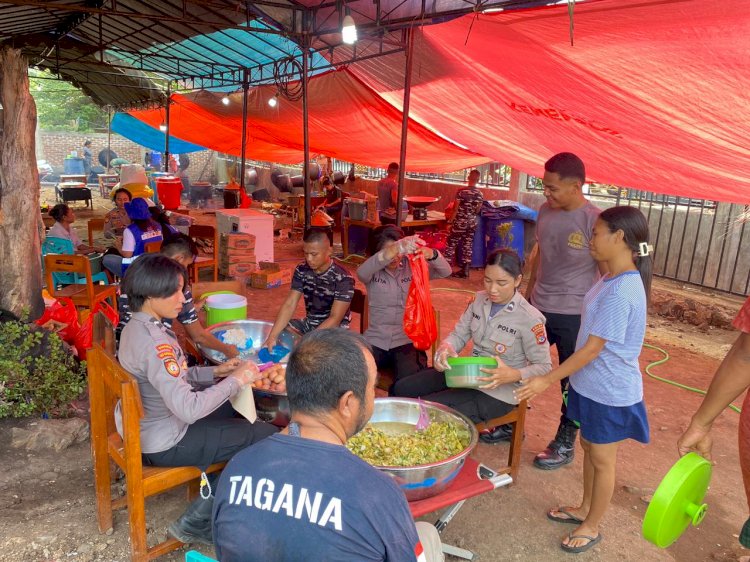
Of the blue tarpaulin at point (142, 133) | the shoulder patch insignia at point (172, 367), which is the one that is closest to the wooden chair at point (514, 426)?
the shoulder patch insignia at point (172, 367)

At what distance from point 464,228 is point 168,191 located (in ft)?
32.3

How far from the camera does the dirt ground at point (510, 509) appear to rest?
278 centimetres

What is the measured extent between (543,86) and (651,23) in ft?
4.05

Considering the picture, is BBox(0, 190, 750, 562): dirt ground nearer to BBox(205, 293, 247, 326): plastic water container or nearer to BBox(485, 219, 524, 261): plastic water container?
BBox(205, 293, 247, 326): plastic water container

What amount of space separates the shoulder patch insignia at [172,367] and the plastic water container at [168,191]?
14174mm

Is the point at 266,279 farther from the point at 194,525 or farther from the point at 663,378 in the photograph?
the point at 194,525

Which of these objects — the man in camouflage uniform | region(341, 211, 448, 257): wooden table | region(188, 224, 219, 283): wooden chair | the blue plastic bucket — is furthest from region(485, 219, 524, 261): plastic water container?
the blue plastic bucket

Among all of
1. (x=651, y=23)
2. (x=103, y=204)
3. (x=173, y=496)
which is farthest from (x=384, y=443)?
(x=103, y=204)

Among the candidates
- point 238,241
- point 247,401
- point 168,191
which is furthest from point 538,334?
point 168,191

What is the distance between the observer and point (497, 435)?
3.88m

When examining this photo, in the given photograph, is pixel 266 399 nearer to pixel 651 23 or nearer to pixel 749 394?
pixel 749 394

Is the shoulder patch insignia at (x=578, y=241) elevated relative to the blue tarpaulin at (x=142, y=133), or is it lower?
lower

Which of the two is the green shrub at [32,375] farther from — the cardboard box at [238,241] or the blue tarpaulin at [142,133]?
the blue tarpaulin at [142,133]

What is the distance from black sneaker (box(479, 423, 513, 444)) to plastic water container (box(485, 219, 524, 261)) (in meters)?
5.77
